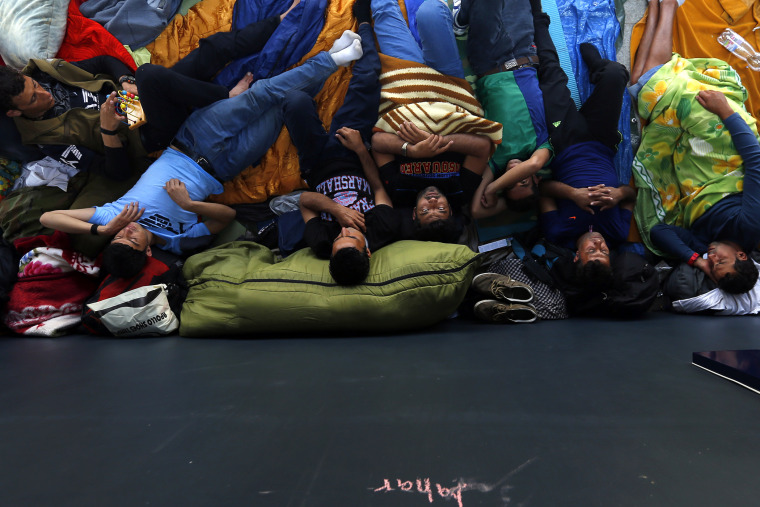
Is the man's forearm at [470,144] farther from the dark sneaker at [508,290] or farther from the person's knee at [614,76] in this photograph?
the person's knee at [614,76]

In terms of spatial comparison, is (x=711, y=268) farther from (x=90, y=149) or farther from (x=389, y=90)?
(x=90, y=149)

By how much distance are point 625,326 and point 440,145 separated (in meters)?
1.29

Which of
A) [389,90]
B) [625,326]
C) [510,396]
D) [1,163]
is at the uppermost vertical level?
[389,90]

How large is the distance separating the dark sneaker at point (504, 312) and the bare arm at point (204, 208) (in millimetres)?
1548

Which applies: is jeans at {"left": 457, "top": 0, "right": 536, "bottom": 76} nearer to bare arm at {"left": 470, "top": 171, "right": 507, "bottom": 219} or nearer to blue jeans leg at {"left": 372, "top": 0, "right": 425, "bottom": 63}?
blue jeans leg at {"left": 372, "top": 0, "right": 425, "bottom": 63}

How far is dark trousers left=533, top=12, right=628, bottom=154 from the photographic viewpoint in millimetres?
2533

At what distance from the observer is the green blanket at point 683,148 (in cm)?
244

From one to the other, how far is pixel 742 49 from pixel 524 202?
6.14 feet

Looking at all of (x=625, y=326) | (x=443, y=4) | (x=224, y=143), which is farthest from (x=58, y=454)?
(x=443, y=4)

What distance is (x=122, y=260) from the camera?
2.12m

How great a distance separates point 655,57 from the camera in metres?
2.80

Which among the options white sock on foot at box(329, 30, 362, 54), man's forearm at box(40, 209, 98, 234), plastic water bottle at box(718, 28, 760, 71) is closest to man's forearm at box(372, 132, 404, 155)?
white sock on foot at box(329, 30, 362, 54)

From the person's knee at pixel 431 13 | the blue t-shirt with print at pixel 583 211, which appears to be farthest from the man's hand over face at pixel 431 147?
the blue t-shirt with print at pixel 583 211

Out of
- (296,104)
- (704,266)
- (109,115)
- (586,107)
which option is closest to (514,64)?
(586,107)
